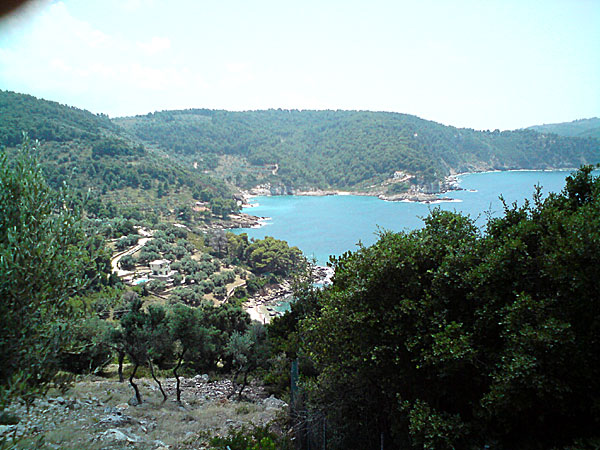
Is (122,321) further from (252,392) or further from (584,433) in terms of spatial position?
(584,433)


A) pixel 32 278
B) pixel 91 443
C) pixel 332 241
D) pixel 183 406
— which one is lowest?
pixel 332 241

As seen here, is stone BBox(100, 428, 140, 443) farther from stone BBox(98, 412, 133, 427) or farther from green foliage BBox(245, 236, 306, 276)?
green foliage BBox(245, 236, 306, 276)

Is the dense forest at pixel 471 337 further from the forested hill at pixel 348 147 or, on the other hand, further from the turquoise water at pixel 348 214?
the forested hill at pixel 348 147

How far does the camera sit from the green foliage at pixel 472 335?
3.61m

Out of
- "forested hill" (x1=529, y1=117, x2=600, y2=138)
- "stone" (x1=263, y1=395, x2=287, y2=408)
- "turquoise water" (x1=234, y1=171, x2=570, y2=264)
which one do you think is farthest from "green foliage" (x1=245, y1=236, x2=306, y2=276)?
"forested hill" (x1=529, y1=117, x2=600, y2=138)

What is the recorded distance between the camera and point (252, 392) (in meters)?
11.3

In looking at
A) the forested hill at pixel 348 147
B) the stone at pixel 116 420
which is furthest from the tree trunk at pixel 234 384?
the forested hill at pixel 348 147

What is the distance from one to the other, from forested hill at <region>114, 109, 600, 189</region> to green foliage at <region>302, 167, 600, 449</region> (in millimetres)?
97947

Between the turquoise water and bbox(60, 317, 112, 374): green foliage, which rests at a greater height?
bbox(60, 317, 112, 374): green foliage

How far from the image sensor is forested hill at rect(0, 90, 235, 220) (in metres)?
59.7

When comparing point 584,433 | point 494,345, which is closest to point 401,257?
point 494,345

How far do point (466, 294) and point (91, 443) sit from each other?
5.88 metres

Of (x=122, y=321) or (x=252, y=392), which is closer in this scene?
(x=122, y=321)

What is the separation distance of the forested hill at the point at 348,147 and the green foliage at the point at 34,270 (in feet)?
330
